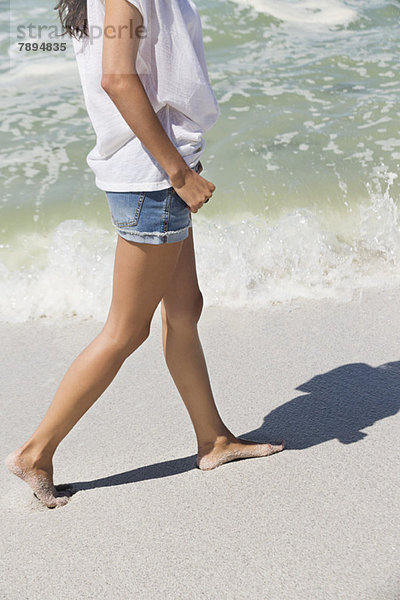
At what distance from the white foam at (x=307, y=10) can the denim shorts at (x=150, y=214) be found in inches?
284

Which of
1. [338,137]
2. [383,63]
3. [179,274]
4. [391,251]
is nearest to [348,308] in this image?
[391,251]

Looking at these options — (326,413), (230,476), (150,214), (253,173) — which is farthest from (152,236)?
(253,173)

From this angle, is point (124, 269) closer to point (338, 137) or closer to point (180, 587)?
point (180, 587)

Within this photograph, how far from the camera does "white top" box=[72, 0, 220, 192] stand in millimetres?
1790

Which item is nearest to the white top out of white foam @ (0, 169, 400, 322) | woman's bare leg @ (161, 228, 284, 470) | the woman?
the woman

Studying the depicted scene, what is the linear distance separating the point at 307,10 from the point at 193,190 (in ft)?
25.5

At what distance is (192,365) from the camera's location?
7.51 feet

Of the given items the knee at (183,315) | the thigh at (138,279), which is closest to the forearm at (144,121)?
the thigh at (138,279)

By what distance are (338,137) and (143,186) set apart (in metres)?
3.95

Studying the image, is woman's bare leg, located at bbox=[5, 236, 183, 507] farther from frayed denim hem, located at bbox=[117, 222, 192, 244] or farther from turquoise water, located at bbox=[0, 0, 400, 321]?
turquoise water, located at bbox=[0, 0, 400, 321]

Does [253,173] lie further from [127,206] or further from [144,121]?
[144,121]

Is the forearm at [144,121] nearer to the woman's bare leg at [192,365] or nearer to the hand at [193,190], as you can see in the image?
the hand at [193,190]

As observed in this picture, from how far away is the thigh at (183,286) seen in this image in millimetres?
2205

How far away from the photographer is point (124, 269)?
2033 millimetres
